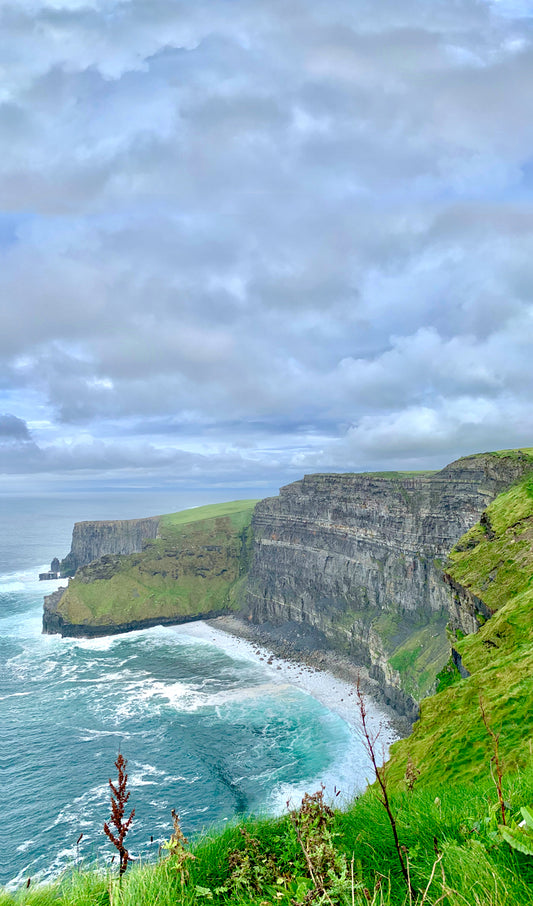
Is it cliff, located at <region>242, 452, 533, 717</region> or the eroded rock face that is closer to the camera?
cliff, located at <region>242, 452, 533, 717</region>

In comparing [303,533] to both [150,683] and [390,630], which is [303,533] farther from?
[150,683]

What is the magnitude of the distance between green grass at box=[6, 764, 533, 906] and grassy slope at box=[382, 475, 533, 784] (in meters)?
1.36

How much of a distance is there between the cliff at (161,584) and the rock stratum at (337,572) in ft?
1.09

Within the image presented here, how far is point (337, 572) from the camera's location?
113m

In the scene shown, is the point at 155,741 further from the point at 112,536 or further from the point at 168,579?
the point at 112,536

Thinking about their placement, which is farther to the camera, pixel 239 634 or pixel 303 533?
pixel 303 533

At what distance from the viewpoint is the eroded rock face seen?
18812 cm

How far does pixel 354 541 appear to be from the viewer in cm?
10912

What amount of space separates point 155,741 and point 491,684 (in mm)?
60634

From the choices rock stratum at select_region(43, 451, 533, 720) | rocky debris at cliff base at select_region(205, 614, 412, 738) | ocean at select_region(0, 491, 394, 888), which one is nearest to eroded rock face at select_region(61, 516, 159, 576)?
rock stratum at select_region(43, 451, 533, 720)

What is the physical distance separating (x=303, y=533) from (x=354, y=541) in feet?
69.7

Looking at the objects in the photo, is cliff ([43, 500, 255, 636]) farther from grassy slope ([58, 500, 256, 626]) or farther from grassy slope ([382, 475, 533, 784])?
grassy slope ([382, 475, 533, 784])

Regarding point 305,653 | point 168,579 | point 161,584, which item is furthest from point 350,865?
point 168,579

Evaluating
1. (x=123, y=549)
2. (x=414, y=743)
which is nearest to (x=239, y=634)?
(x=123, y=549)
